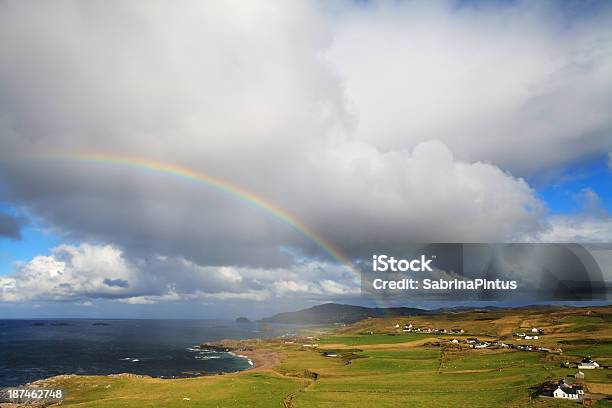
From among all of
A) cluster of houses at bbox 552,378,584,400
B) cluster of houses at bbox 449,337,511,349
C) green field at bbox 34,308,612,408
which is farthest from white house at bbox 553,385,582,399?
cluster of houses at bbox 449,337,511,349

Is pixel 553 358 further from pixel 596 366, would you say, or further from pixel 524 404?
pixel 524 404

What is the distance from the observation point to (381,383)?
80.4 meters

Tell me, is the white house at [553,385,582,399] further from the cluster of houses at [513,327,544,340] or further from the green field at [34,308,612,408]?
the cluster of houses at [513,327,544,340]

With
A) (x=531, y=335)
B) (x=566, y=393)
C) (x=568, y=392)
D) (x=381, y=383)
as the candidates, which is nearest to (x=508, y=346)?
(x=531, y=335)

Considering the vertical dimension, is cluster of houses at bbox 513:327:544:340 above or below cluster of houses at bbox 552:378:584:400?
below

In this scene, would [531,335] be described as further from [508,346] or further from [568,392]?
[568,392]

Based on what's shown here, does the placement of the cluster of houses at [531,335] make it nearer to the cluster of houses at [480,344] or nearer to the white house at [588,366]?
the cluster of houses at [480,344]

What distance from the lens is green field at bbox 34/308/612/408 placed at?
210ft

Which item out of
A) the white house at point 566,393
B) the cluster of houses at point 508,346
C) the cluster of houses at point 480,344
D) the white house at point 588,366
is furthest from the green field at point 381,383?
the cluster of houses at point 480,344

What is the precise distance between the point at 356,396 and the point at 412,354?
59306 mm

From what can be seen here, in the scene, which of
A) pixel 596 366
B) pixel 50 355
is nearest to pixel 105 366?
pixel 50 355

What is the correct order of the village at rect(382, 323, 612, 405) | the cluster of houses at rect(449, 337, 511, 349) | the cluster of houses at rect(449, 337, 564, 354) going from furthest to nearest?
the cluster of houses at rect(449, 337, 511, 349) < the cluster of houses at rect(449, 337, 564, 354) < the village at rect(382, 323, 612, 405)

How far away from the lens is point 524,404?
55.3 meters

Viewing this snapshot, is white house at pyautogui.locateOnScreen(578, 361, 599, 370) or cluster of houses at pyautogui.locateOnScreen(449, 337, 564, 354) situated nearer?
white house at pyautogui.locateOnScreen(578, 361, 599, 370)
